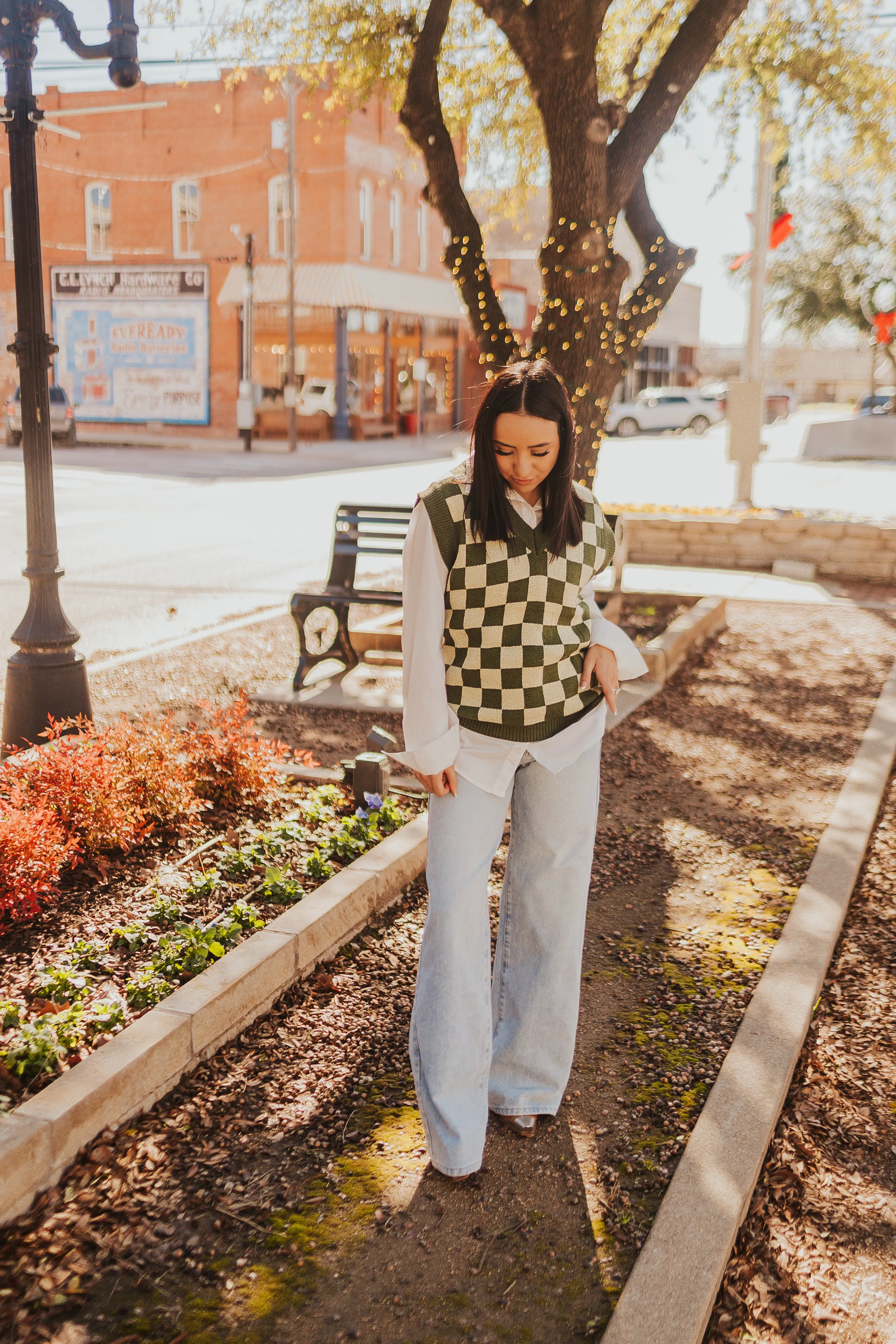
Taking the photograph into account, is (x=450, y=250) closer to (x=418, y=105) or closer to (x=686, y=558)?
(x=418, y=105)

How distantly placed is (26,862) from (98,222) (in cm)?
3823

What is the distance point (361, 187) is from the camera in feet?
120

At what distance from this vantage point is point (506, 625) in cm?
275

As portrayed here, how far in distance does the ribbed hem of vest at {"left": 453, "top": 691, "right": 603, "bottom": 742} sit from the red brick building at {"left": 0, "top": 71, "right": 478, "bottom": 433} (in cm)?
3438

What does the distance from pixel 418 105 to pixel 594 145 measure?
120cm

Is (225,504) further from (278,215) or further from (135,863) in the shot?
(278,215)

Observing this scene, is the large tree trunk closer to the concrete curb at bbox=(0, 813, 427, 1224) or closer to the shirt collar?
the concrete curb at bbox=(0, 813, 427, 1224)

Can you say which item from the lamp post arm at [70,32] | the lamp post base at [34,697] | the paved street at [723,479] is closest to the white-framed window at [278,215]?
the paved street at [723,479]

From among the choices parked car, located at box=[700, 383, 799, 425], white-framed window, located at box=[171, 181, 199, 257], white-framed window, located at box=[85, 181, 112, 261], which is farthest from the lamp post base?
parked car, located at box=[700, 383, 799, 425]

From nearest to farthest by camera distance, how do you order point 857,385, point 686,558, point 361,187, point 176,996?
point 176,996, point 686,558, point 361,187, point 857,385

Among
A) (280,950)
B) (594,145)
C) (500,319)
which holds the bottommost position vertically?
(280,950)

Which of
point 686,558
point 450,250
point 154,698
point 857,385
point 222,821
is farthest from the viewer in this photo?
point 857,385

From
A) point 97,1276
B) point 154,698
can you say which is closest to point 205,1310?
point 97,1276

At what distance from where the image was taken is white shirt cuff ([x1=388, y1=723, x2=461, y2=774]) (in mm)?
2688
